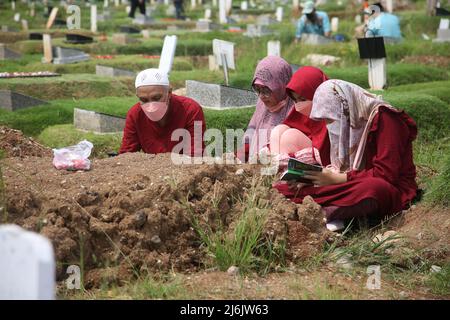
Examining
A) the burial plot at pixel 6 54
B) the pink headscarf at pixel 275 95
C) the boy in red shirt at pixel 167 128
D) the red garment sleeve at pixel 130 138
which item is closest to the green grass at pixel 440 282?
the pink headscarf at pixel 275 95

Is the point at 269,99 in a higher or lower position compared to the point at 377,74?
higher

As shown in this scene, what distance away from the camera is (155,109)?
6.22 metres

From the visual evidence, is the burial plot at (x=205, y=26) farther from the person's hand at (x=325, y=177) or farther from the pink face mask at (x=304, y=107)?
the person's hand at (x=325, y=177)

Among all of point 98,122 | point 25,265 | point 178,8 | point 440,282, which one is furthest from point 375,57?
point 178,8

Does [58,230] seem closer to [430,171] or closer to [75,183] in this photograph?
[75,183]

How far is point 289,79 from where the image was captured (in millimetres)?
6324

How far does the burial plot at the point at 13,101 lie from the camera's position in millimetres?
9344

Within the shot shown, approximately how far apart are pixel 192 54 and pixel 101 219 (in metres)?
13.3

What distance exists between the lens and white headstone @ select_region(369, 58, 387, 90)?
10.6 meters

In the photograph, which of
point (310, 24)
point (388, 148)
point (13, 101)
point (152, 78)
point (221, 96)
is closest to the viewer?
point (388, 148)

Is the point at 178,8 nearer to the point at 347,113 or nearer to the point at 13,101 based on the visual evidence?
the point at 13,101

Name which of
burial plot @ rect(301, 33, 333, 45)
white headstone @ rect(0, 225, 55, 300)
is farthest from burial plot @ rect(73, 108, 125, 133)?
burial plot @ rect(301, 33, 333, 45)

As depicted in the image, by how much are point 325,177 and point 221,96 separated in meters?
3.72
